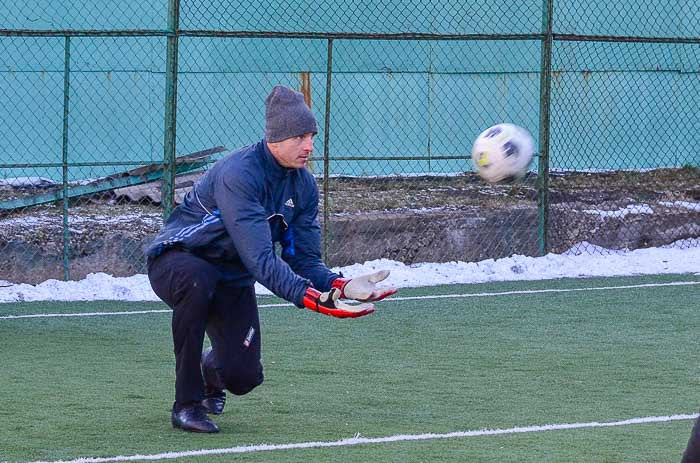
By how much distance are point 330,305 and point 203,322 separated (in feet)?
3.01

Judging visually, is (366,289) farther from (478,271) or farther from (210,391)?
(478,271)

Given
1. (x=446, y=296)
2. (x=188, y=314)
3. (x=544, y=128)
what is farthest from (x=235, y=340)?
(x=544, y=128)

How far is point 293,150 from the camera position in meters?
5.61

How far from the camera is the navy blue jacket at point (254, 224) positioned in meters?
5.36

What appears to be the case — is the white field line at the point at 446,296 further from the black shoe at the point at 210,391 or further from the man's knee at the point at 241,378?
the man's knee at the point at 241,378

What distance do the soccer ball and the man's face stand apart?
127 cm

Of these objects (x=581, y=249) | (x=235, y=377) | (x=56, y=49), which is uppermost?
(x=56, y=49)

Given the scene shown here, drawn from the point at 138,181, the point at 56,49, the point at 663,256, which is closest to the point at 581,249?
the point at 663,256

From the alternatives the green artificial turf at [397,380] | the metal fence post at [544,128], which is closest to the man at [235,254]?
the green artificial turf at [397,380]

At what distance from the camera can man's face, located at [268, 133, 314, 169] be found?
559cm

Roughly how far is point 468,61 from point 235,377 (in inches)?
423

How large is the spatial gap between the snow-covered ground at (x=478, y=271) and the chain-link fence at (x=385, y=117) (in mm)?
453

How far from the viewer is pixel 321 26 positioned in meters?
15.4

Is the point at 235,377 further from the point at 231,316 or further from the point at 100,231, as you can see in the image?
the point at 100,231
